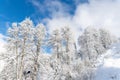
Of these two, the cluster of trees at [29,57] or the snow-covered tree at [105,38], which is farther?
the snow-covered tree at [105,38]

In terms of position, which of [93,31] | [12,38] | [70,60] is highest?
[93,31]

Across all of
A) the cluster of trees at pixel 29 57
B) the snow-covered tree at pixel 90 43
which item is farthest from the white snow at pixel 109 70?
the snow-covered tree at pixel 90 43

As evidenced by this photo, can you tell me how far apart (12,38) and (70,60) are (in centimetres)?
1420

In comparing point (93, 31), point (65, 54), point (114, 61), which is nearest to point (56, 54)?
point (65, 54)

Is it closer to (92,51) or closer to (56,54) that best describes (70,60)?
(56,54)

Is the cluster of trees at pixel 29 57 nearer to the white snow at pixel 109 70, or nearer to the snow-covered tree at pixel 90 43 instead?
the white snow at pixel 109 70

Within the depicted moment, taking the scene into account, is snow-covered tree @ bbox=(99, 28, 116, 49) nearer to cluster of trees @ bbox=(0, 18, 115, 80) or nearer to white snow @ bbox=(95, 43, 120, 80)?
white snow @ bbox=(95, 43, 120, 80)

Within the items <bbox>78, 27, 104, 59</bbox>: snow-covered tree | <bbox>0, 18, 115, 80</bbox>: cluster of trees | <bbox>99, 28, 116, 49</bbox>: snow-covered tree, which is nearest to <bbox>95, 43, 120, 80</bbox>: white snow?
<bbox>0, 18, 115, 80</bbox>: cluster of trees

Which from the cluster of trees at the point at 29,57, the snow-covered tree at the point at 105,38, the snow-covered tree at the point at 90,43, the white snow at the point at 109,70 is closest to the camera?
the cluster of trees at the point at 29,57

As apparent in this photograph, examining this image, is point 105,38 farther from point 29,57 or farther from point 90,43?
point 29,57

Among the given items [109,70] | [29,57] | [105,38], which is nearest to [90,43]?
[105,38]

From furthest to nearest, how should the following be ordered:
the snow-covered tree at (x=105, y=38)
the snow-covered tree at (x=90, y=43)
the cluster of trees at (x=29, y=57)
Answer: the snow-covered tree at (x=105, y=38) < the snow-covered tree at (x=90, y=43) < the cluster of trees at (x=29, y=57)

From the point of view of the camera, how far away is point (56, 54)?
129 feet

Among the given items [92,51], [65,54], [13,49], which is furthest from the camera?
[92,51]
